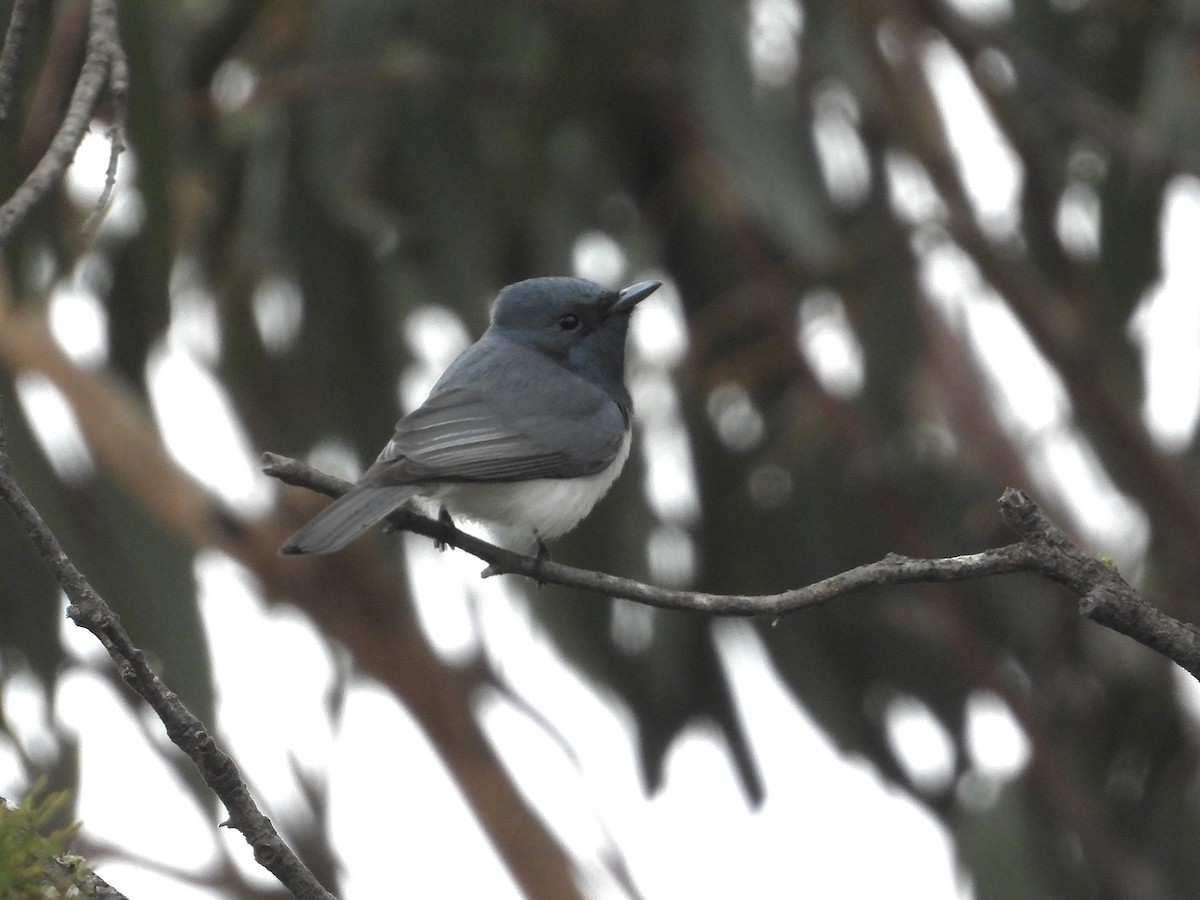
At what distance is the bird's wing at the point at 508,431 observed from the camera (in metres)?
3.07

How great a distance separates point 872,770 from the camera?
537 centimetres

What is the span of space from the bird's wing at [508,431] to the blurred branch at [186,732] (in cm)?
122

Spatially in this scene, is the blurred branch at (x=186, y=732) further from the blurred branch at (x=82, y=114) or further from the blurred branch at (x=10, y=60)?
the blurred branch at (x=10, y=60)

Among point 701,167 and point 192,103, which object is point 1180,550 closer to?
point 701,167

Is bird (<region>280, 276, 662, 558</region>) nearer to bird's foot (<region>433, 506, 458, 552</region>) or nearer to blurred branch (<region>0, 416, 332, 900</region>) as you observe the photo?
bird's foot (<region>433, 506, 458, 552</region>)

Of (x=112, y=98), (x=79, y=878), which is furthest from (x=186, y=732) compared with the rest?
(x=112, y=98)

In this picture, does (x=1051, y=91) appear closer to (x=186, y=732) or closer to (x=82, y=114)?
(x=82, y=114)

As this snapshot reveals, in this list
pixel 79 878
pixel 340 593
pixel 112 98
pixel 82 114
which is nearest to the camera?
pixel 79 878

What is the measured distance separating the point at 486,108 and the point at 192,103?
937 mm

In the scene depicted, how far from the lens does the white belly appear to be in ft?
11.0

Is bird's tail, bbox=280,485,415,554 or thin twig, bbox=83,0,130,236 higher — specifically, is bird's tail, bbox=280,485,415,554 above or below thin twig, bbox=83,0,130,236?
below

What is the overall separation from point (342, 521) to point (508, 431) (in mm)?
876

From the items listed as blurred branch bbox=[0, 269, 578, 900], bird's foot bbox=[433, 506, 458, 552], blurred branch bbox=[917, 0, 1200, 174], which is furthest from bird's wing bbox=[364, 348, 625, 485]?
blurred branch bbox=[917, 0, 1200, 174]

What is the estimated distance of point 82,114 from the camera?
228 cm
